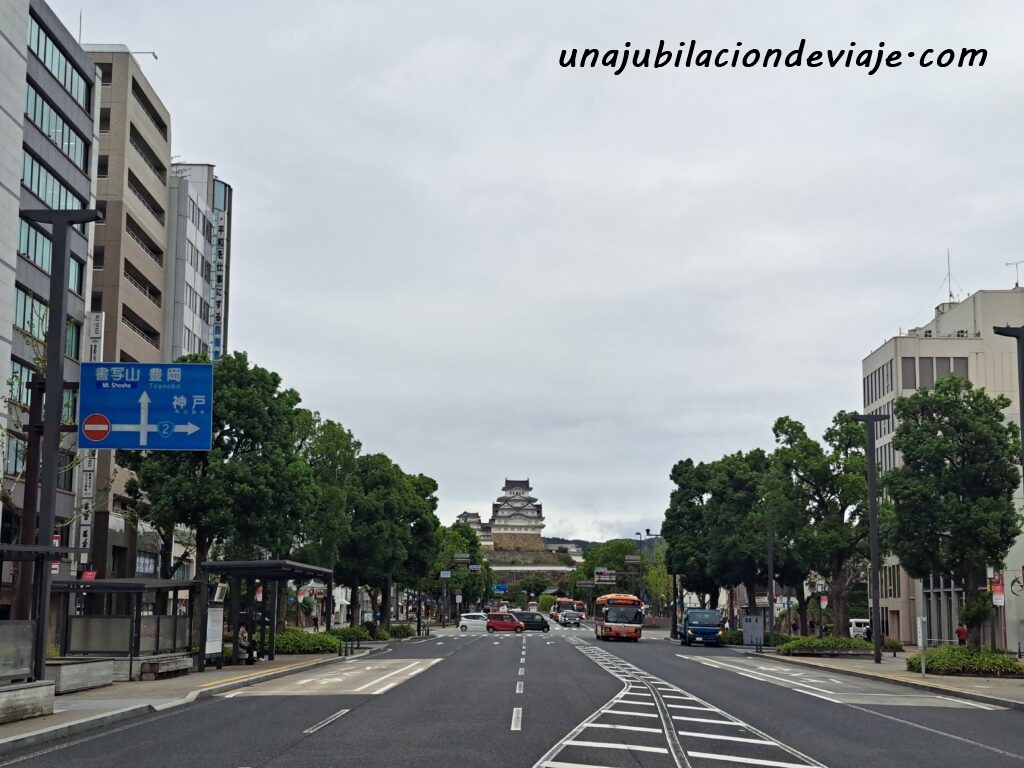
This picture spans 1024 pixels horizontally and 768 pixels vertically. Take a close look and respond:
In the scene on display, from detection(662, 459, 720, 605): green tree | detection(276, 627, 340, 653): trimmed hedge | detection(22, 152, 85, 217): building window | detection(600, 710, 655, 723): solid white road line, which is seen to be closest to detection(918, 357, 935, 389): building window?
detection(662, 459, 720, 605): green tree

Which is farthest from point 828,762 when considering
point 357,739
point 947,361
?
point 947,361

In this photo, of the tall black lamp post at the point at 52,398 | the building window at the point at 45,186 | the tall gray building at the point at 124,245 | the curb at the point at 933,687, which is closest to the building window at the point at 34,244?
the building window at the point at 45,186

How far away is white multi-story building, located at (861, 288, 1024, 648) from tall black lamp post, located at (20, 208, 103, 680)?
2288 inches

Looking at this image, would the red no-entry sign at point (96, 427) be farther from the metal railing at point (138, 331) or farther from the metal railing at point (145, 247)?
the metal railing at point (145, 247)

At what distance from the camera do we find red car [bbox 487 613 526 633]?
94.7 metres

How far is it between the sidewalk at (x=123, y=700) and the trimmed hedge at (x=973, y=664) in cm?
1858

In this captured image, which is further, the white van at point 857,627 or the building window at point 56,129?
the white van at point 857,627

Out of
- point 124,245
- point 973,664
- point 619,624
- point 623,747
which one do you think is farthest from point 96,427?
point 619,624

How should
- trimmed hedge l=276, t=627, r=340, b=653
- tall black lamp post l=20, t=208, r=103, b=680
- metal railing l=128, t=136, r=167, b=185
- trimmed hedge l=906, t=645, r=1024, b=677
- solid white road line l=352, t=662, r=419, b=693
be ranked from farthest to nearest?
metal railing l=128, t=136, r=167, b=185 < trimmed hedge l=276, t=627, r=340, b=653 < trimmed hedge l=906, t=645, r=1024, b=677 < solid white road line l=352, t=662, r=419, b=693 < tall black lamp post l=20, t=208, r=103, b=680

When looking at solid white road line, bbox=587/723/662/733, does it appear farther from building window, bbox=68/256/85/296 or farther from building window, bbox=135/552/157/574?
building window, bbox=135/552/157/574

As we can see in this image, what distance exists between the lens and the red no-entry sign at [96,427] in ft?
70.0

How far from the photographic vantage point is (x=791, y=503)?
50.2 m

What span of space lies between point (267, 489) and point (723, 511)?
34.2 meters

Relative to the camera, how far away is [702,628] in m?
63.6
